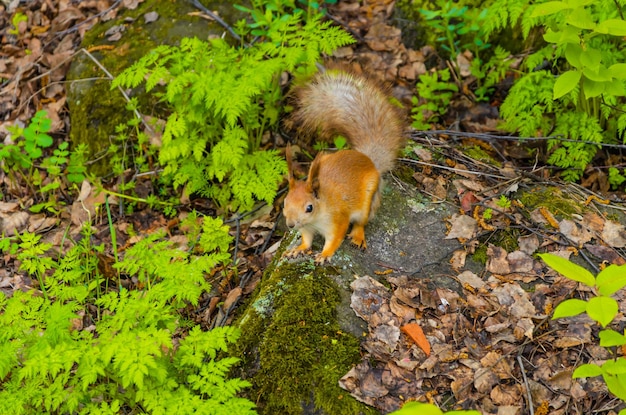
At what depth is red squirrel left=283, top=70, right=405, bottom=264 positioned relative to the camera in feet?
10.3

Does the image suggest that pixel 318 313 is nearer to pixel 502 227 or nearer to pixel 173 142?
pixel 502 227

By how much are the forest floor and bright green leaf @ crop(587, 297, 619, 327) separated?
0.77 metres

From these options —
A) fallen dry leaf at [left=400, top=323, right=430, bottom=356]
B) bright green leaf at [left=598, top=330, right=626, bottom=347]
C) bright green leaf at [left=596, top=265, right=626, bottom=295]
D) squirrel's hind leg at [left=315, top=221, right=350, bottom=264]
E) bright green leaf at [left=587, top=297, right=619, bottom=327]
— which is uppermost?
bright green leaf at [left=587, top=297, right=619, bottom=327]

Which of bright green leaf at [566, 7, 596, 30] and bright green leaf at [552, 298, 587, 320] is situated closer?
bright green leaf at [552, 298, 587, 320]

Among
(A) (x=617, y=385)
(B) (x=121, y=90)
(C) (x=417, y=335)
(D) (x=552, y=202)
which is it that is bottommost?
(D) (x=552, y=202)

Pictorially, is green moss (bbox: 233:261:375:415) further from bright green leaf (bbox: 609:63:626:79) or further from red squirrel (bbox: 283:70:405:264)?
bright green leaf (bbox: 609:63:626:79)

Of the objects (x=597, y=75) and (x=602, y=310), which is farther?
(x=597, y=75)

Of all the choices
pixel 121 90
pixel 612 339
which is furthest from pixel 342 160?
pixel 121 90

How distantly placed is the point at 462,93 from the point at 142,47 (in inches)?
115

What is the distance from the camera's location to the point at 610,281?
2.04 metres

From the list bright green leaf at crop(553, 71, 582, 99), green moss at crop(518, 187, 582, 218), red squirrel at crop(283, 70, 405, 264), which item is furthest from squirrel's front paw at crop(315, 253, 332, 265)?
bright green leaf at crop(553, 71, 582, 99)

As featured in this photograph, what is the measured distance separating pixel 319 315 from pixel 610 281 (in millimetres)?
1350

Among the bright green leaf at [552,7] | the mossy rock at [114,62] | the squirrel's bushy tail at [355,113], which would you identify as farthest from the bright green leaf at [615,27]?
the mossy rock at [114,62]

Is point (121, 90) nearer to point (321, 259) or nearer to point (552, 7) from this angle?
point (321, 259)
